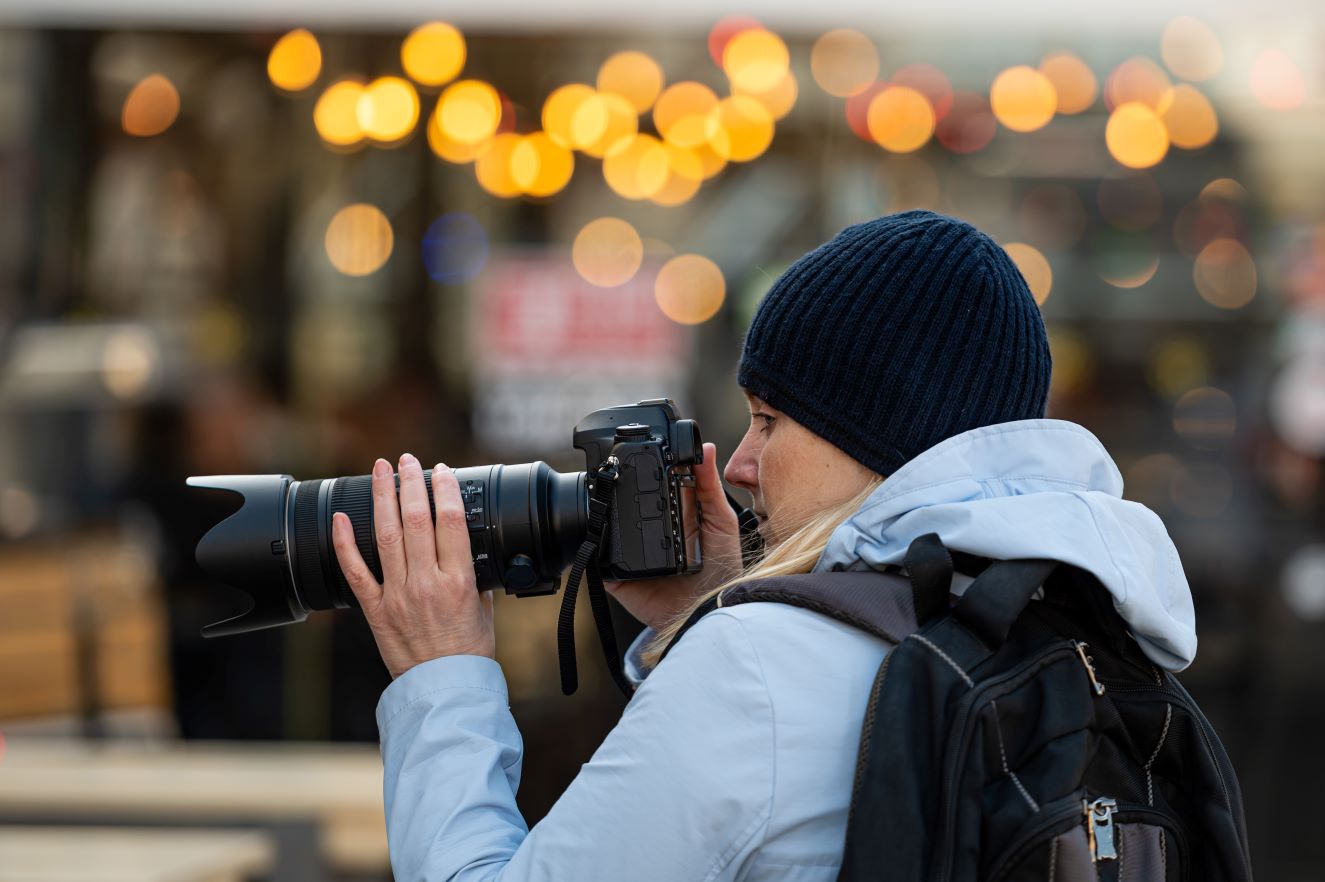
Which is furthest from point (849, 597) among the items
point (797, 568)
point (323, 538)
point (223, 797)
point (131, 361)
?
point (131, 361)

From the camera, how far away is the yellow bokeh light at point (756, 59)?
3994 mm

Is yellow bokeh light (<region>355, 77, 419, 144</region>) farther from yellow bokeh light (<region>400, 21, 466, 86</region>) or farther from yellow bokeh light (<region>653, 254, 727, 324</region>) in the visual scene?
yellow bokeh light (<region>653, 254, 727, 324</region>)

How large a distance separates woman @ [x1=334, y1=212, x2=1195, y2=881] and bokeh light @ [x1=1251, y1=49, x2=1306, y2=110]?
3.20 metres

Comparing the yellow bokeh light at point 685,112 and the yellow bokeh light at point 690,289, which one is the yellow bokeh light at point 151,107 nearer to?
the yellow bokeh light at point 685,112

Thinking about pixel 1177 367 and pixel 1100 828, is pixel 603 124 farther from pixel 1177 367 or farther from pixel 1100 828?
pixel 1100 828

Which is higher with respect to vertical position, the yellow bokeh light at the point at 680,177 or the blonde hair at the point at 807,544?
the yellow bokeh light at the point at 680,177

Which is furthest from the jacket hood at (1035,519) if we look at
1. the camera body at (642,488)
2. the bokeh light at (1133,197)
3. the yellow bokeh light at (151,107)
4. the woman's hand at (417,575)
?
the yellow bokeh light at (151,107)

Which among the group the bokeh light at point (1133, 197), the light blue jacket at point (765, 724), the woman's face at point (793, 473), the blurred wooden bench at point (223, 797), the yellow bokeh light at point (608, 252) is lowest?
the blurred wooden bench at point (223, 797)

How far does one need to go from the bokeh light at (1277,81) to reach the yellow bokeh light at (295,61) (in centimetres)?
285

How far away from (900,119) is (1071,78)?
516 millimetres

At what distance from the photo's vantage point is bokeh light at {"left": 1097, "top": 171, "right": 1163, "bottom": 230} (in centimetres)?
405


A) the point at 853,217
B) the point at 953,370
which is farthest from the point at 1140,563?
the point at 853,217

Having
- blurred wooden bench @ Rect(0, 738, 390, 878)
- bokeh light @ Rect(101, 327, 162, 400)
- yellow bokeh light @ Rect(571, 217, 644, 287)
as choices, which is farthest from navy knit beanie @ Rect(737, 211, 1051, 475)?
bokeh light @ Rect(101, 327, 162, 400)

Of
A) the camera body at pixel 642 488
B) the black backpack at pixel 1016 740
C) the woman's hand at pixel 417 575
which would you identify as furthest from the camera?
the camera body at pixel 642 488
